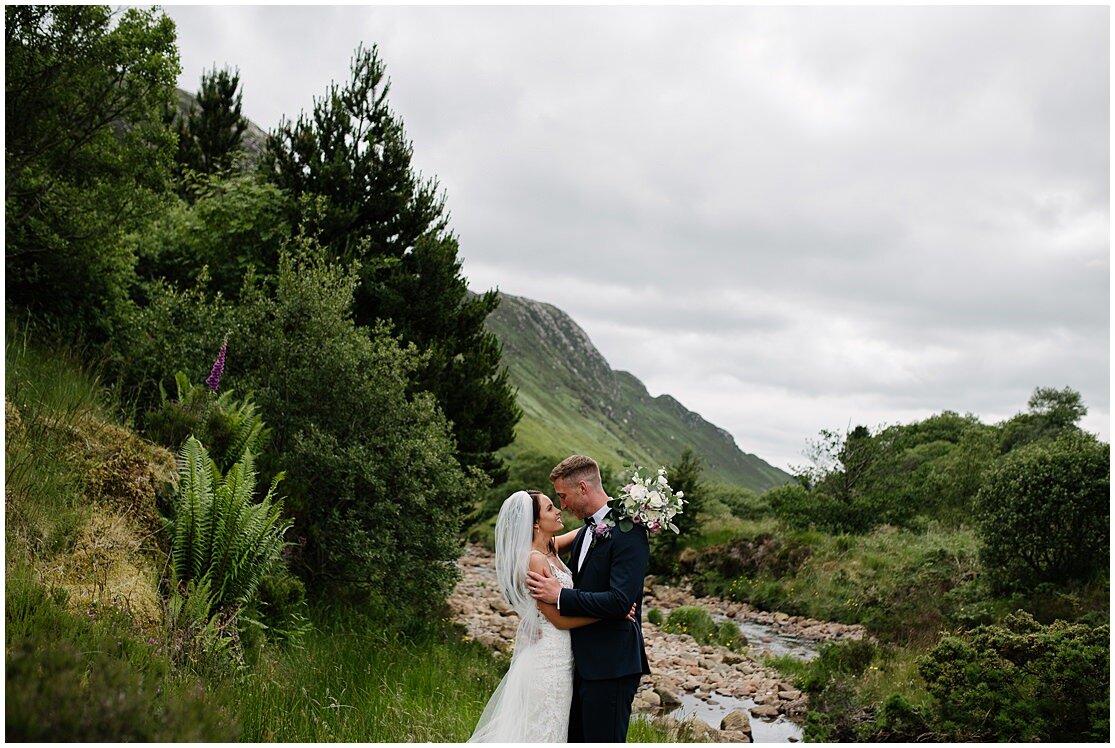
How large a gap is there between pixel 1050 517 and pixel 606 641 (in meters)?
14.2

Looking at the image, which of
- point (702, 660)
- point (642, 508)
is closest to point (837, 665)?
point (702, 660)

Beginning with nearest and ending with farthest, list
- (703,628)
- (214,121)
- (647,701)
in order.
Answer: (647,701) < (703,628) < (214,121)

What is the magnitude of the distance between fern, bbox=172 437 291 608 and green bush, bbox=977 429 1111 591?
1458 cm

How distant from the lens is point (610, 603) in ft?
15.6

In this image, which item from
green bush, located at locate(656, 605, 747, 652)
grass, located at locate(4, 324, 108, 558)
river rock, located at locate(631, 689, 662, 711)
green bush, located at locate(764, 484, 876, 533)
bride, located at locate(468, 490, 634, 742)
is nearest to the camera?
bride, located at locate(468, 490, 634, 742)

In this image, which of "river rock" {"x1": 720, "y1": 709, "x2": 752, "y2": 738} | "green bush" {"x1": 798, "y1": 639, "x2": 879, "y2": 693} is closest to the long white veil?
"river rock" {"x1": 720, "y1": 709, "x2": 752, "y2": 738}

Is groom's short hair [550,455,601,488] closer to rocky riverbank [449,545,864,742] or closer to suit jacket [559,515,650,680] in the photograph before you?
suit jacket [559,515,650,680]

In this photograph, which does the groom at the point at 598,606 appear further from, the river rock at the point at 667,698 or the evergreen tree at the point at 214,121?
the evergreen tree at the point at 214,121

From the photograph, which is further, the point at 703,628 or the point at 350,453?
the point at 703,628

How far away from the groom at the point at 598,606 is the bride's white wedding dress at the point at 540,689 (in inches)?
3.7

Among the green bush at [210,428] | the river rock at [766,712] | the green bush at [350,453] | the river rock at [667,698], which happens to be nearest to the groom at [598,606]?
the green bush at [210,428]

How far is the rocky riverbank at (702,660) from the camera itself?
13.2 metres

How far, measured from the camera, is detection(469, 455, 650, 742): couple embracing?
489 cm

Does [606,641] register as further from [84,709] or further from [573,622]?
[84,709]
